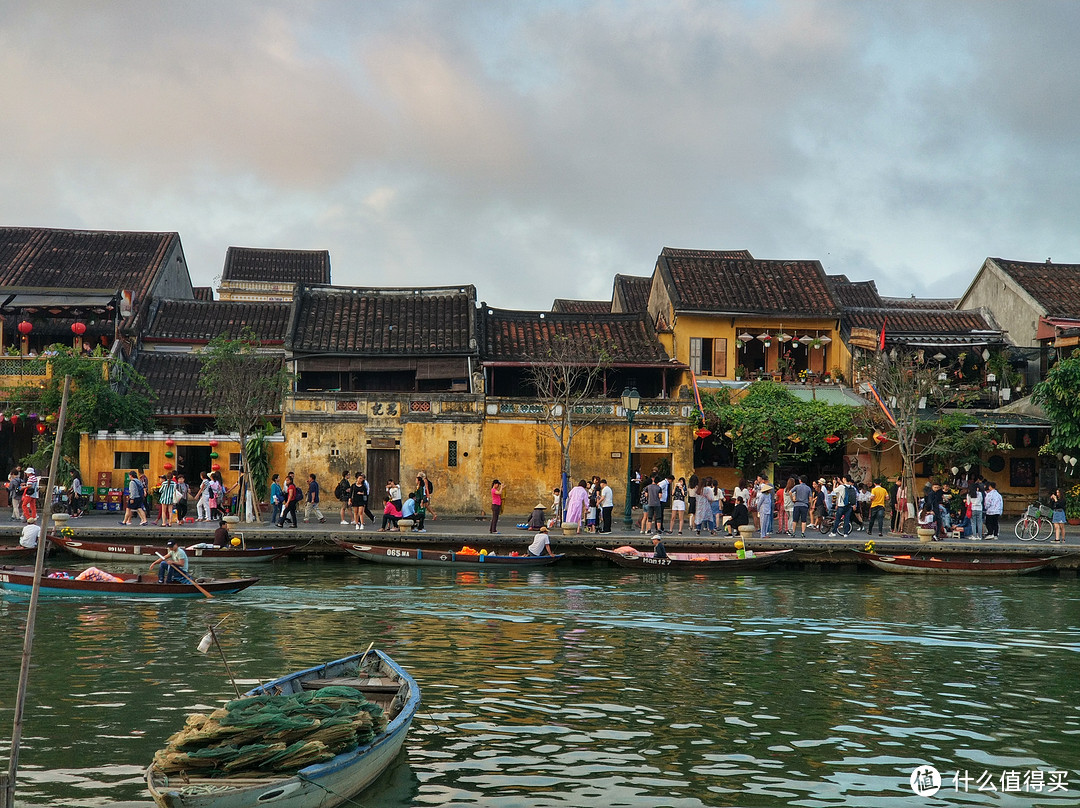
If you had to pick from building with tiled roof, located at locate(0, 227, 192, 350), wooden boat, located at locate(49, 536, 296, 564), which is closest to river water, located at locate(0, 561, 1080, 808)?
wooden boat, located at locate(49, 536, 296, 564)

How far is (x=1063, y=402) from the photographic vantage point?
34.7m

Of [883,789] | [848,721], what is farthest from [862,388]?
[883,789]

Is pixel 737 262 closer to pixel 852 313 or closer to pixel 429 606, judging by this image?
pixel 852 313

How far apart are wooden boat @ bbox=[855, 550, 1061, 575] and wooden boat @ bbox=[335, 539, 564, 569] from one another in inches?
331

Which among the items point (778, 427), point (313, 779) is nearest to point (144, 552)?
point (313, 779)

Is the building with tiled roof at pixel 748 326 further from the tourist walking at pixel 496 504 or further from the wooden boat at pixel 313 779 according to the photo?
the wooden boat at pixel 313 779

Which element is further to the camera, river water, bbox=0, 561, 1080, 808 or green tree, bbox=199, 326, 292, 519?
green tree, bbox=199, 326, 292, 519

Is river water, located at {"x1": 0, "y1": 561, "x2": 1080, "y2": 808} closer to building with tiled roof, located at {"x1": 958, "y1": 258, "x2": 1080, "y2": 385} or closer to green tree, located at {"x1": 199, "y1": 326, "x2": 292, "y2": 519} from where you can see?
green tree, located at {"x1": 199, "y1": 326, "x2": 292, "y2": 519}

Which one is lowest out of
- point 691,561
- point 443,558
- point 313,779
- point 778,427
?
point 313,779

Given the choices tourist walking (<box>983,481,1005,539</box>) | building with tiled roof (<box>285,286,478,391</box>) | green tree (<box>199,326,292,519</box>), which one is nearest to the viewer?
tourist walking (<box>983,481,1005,539</box>)

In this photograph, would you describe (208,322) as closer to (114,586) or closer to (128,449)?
(128,449)

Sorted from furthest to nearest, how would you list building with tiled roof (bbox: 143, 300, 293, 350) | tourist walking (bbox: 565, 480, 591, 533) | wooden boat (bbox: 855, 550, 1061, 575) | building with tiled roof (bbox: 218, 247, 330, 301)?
building with tiled roof (bbox: 218, 247, 330, 301) → building with tiled roof (bbox: 143, 300, 293, 350) → tourist walking (bbox: 565, 480, 591, 533) → wooden boat (bbox: 855, 550, 1061, 575)

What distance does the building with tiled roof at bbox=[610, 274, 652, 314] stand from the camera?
157 ft

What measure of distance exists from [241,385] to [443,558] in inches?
355
